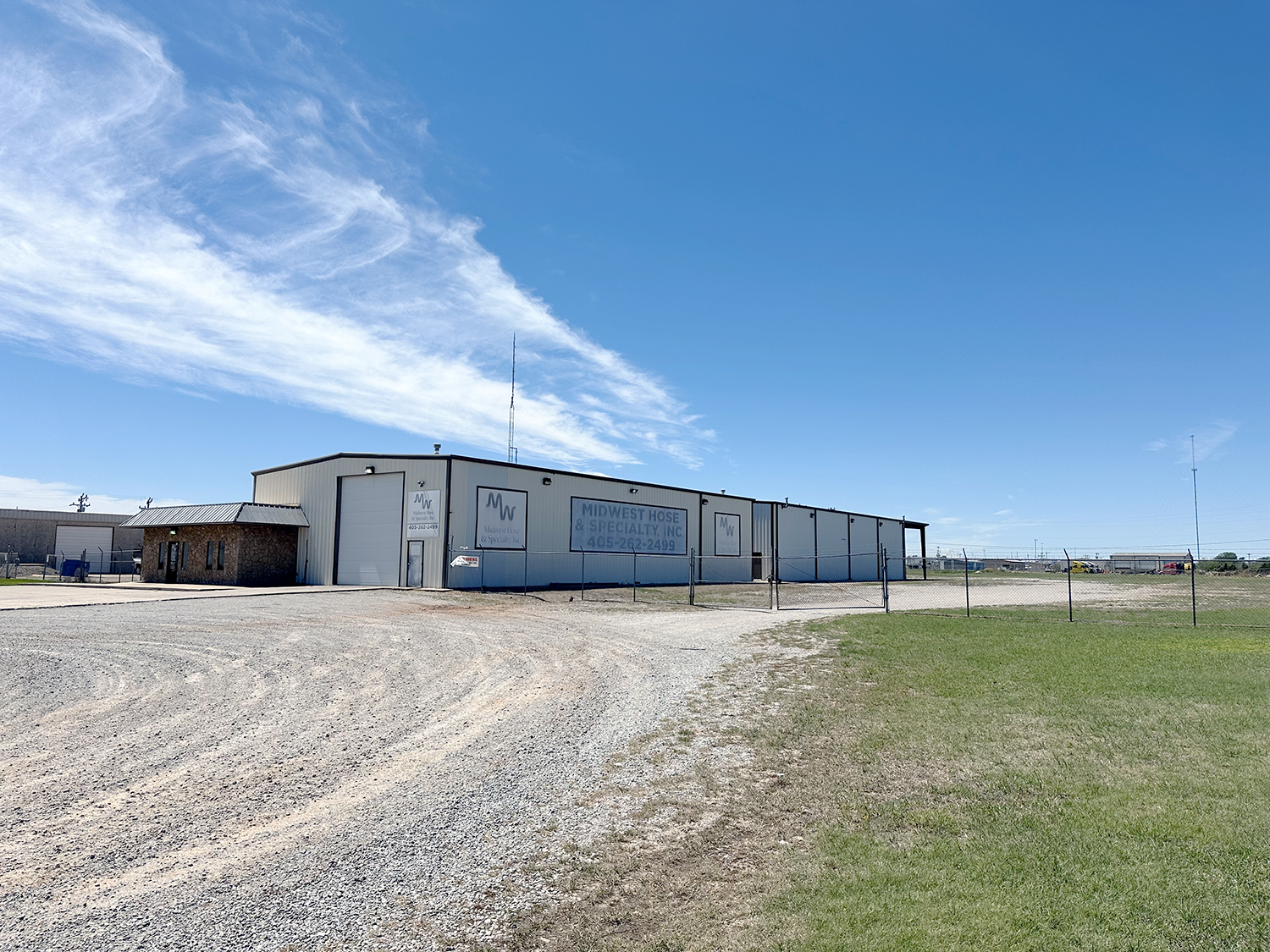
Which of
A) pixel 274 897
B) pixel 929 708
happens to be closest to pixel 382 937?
pixel 274 897

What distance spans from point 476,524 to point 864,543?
3931cm

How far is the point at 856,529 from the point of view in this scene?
62.9m

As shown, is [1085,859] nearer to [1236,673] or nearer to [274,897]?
[274,897]

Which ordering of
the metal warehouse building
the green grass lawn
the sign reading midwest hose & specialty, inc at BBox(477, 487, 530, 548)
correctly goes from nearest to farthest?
the green grass lawn, the metal warehouse building, the sign reading midwest hose & specialty, inc at BBox(477, 487, 530, 548)

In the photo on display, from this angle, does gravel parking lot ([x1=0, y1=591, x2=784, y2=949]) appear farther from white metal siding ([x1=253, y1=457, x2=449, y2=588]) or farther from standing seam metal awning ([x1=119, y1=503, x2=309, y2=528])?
standing seam metal awning ([x1=119, y1=503, x2=309, y2=528])

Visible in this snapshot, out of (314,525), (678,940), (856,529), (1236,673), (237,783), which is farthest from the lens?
(856,529)

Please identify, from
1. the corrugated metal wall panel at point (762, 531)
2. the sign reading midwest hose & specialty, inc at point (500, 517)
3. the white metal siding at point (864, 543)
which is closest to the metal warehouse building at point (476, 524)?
the sign reading midwest hose & specialty, inc at point (500, 517)

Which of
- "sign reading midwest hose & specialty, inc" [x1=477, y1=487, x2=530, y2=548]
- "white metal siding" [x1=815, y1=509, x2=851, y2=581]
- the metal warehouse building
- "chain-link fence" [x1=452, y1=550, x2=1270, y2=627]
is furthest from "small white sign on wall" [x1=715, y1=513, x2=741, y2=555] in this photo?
"sign reading midwest hose & specialty, inc" [x1=477, y1=487, x2=530, y2=548]

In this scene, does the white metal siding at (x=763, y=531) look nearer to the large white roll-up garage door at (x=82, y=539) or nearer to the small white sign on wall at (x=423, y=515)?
the small white sign on wall at (x=423, y=515)

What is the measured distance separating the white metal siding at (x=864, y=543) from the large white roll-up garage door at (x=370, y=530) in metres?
38.9

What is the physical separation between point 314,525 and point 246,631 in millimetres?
20924

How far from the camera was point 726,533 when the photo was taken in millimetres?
49781

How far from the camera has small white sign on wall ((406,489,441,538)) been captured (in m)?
33.4

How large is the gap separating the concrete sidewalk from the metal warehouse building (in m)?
2.15
